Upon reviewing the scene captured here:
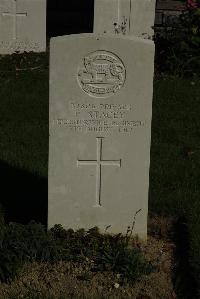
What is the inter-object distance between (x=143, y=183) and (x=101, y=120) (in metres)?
0.53

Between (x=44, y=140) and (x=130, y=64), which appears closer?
(x=130, y=64)

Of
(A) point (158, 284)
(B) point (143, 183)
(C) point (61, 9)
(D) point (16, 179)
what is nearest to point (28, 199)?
(D) point (16, 179)

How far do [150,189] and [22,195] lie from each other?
1058 millimetres

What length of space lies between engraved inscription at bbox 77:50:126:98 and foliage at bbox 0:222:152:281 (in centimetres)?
98

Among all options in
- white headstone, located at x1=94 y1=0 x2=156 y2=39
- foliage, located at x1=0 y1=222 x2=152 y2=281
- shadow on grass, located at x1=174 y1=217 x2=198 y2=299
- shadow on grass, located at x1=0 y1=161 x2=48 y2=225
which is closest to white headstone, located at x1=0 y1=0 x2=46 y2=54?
white headstone, located at x1=94 y1=0 x2=156 y2=39

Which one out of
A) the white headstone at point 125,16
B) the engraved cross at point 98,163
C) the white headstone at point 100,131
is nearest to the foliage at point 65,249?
the white headstone at point 100,131

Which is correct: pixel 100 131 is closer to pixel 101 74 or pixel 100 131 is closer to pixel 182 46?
pixel 101 74

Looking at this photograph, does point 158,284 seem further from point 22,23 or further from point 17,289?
point 22,23

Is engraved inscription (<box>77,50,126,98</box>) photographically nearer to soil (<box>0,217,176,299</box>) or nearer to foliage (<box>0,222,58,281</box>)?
foliage (<box>0,222,58,281</box>)

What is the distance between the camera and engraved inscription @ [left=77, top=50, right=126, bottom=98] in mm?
4781

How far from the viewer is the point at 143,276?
4.72 m

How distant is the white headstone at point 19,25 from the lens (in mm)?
11039

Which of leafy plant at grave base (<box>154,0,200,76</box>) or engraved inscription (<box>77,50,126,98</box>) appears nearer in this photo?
engraved inscription (<box>77,50,126,98</box>)

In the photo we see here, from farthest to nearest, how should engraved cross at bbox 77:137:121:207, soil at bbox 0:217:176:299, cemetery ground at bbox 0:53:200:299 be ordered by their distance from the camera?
1. engraved cross at bbox 77:137:121:207
2. cemetery ground at bbox 0:53:200:299
3. soil at bbox 0:217:176:299
